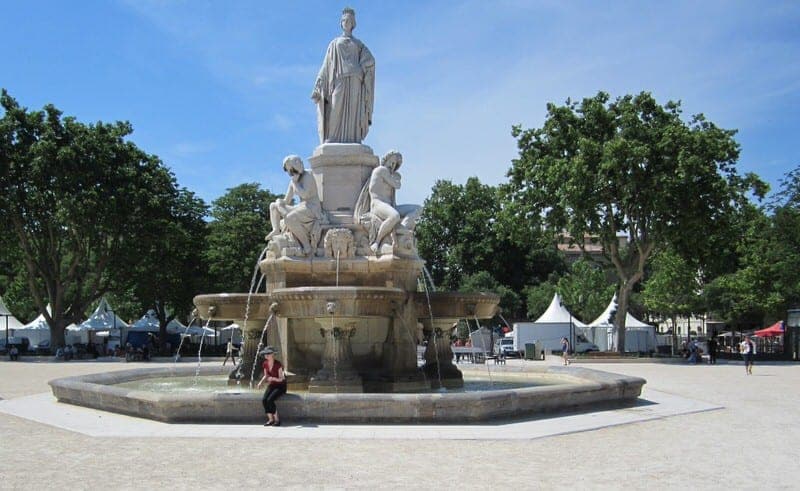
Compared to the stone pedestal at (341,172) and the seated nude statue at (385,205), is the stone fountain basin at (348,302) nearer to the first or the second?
the seated nude statue at (385,205)

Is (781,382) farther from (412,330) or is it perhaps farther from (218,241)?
(218,241)

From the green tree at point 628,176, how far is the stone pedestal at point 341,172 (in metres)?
23.3

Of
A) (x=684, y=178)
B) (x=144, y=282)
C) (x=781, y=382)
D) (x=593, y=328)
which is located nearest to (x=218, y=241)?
(x=144, y=282)

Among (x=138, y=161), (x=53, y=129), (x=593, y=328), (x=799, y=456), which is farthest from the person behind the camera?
(x=593, y=328)

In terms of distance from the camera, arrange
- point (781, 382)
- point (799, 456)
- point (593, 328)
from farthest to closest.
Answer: point (593, 328) < point (781, 382) < point (799, 456)

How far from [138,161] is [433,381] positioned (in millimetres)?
32763

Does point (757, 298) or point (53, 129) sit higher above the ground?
point (53, 129)

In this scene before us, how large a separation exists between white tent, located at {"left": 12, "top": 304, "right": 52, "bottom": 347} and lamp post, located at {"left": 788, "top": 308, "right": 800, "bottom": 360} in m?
40.8

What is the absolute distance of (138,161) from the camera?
4491 cm

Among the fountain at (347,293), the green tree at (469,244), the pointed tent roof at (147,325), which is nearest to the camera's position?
the fountain at (347,293)

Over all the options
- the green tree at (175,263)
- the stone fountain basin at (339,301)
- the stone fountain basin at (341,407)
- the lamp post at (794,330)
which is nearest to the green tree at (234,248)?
the green tree at (175,263)

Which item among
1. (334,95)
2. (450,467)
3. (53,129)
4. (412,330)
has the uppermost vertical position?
(53,129)

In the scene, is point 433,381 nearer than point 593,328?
Yes

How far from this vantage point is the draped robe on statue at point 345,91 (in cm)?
1755
